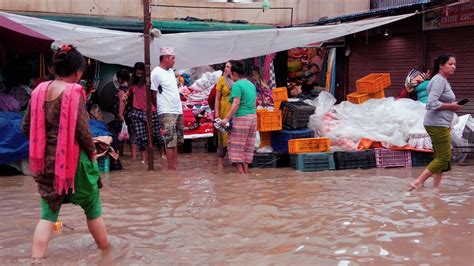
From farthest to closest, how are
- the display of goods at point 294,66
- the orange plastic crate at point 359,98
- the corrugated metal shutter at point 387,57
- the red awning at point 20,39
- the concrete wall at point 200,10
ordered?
the display of goods at point 294,66 → the corrugated metal shutter at point 387,57 → the concrete wall at point 200,10 → the orange plastic crate at point 359,98 → the red awning at point 20,39

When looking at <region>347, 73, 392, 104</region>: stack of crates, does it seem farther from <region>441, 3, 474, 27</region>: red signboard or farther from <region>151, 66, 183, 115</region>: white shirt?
<region>151, 66, 183, 115</region>: white shirt

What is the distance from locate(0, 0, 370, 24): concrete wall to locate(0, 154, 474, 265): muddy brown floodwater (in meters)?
5.93

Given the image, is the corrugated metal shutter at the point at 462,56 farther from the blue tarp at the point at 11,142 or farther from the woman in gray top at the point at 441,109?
the blue tarp at the point at 11,142

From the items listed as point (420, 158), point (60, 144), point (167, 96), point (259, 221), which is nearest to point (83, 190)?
point (60, 144)

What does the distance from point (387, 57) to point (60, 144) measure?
1117 centimetres

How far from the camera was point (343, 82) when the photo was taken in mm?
15195

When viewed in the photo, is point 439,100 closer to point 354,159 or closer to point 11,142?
point 354,159

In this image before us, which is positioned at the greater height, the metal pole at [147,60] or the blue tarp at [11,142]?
the metal pole at [147,60]

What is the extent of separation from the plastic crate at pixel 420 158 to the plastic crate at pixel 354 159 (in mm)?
699

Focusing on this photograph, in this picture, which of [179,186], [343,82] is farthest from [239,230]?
[343,82]

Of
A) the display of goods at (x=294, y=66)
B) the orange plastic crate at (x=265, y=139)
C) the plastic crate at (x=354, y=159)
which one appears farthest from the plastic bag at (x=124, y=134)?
the display of goods at (x=294, y=66)

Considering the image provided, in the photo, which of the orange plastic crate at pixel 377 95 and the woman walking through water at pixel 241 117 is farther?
the orange plastic crate at pixel 377 95

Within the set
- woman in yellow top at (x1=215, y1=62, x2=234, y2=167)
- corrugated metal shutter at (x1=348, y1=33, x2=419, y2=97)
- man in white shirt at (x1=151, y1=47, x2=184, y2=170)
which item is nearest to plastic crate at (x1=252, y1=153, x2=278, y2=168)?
woman in yellow top at (x1=215, y1=62, x2=234, y2=167)

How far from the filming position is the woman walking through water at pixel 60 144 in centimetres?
368
